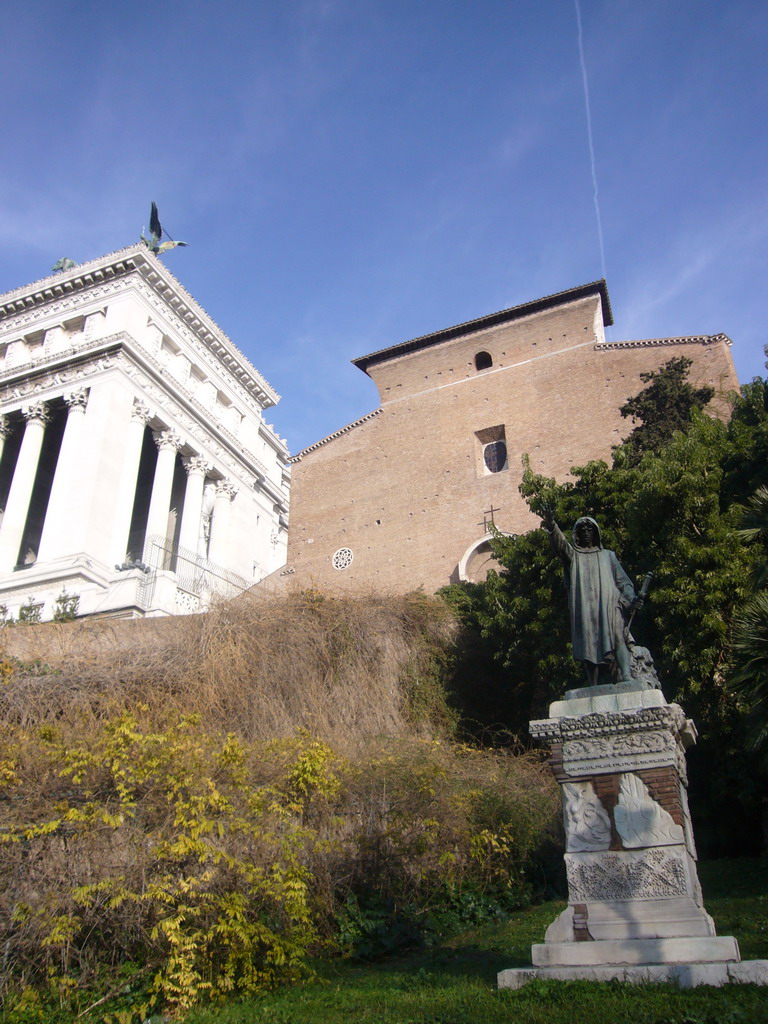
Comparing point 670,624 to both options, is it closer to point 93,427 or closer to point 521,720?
point 521,720

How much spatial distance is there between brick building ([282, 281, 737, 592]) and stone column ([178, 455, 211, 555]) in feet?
15.5

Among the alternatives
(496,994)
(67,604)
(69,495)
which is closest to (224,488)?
(69,495)

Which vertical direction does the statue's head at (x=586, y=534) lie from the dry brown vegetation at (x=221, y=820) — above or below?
above

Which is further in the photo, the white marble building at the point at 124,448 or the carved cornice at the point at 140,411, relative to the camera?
the carved cornice at the point at 140,411

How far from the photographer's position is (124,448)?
92.3 feet

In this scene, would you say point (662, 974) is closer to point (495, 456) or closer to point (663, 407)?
point (663, 407)

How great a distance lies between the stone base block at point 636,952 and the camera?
17.9ft

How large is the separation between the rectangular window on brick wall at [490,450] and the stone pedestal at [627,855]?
67.0 feet

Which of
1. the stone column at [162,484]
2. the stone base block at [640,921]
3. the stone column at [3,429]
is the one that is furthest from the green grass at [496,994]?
the stone column at [3,429]

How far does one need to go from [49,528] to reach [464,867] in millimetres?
19485

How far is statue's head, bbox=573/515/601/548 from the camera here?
746 centimetres

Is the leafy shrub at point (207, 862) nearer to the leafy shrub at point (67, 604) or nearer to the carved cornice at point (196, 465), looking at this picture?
the leafy shrub at point (67, 604)

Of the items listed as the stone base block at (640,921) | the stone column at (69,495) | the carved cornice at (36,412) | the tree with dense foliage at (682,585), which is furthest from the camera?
the carved cornice at (36,412)

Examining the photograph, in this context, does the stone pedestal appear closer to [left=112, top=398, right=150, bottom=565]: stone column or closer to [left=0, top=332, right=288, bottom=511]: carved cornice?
[left=112, top=398, right=150, bottom=565]: stone column
